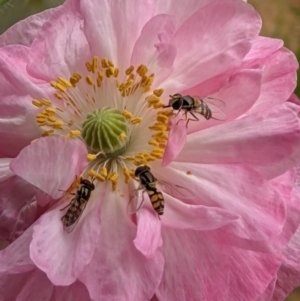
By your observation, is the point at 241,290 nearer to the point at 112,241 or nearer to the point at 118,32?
the point at 112,241

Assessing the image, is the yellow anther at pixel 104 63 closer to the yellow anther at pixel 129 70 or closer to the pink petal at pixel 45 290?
the yellow anther at pixel 129 70

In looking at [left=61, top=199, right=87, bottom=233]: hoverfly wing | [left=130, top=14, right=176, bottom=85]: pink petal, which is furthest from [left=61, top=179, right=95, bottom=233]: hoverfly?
[left=130, top=14, right=176, bottom=85]: pink petal

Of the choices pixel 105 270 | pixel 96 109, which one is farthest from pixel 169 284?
pixel 96 109

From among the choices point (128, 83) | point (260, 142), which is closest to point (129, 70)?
point (128, 83)

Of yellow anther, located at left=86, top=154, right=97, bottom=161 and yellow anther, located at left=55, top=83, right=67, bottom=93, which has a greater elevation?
yellow anther, located at left=55, top=83, right=67, bottom=93

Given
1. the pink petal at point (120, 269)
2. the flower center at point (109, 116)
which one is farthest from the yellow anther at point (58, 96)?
the pink petal at point (120, 269)

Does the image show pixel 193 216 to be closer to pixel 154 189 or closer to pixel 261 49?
pixel 154 189

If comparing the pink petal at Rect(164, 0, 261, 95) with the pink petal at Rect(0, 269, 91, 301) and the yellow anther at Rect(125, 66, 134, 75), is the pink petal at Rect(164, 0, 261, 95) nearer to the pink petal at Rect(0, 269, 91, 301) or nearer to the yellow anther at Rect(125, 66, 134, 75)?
the yellow anther at Rect(125, 66, 134, 75)
